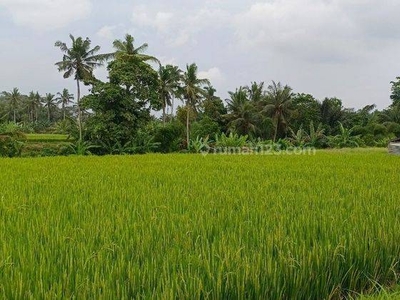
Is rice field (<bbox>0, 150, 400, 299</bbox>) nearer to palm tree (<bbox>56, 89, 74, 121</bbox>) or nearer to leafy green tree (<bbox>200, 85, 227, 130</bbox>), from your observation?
leafy green tree (<bbox>200, 85, 227, 130</bbox>)

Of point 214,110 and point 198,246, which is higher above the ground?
point 214,110

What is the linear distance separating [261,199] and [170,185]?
1547 millimetres

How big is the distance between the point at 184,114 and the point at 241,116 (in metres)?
4.34

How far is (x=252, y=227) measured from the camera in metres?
2.64

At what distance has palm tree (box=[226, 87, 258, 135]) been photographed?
29.3 meters

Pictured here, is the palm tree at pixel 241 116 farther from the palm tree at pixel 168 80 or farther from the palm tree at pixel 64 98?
the palm tree at pixel 64 98

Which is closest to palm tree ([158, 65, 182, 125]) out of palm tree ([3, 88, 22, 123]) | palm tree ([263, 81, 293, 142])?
palm tree ([263, 81, 293, 142])

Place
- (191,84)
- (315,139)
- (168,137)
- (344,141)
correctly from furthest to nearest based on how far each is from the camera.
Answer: (191,84), (315,139), (344,141), (168,137)

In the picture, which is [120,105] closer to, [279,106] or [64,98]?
[279,106]

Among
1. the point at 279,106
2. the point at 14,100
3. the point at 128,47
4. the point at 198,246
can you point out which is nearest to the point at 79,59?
the point at 128,47

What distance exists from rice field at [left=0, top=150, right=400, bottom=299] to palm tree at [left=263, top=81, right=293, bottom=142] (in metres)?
25.8

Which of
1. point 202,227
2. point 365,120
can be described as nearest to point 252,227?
point 202,227

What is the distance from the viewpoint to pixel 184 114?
3062cm

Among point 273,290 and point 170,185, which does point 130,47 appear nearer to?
point 170,185
